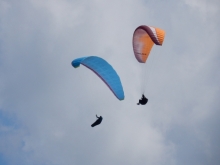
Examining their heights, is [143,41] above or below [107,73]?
above

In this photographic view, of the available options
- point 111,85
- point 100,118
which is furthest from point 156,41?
point 100,118

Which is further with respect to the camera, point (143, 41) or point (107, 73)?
point (143, 41)

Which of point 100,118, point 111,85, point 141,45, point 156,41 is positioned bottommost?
point 100,118

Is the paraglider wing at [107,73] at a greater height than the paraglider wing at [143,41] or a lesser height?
lesser

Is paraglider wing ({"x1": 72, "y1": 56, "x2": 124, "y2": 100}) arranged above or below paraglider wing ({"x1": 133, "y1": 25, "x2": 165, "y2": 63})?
below

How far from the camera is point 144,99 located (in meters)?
44.2

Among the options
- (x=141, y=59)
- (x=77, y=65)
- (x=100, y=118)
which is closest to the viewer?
(x=77, y=65)

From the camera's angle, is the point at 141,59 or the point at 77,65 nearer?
the point at 77,65

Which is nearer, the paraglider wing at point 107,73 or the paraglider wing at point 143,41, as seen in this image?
the paraglider wing at point 107,73

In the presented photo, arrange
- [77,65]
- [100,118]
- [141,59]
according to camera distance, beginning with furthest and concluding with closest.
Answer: [141,59] → [100,118] → [77,65]

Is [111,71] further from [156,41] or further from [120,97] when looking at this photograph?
[156,41]

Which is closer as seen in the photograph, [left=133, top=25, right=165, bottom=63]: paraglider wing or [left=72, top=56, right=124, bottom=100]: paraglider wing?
[left=72, top=56, right=124, bottom=100]: paraglider wing

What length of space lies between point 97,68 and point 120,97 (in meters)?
4.56

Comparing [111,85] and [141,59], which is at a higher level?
[141,59]
